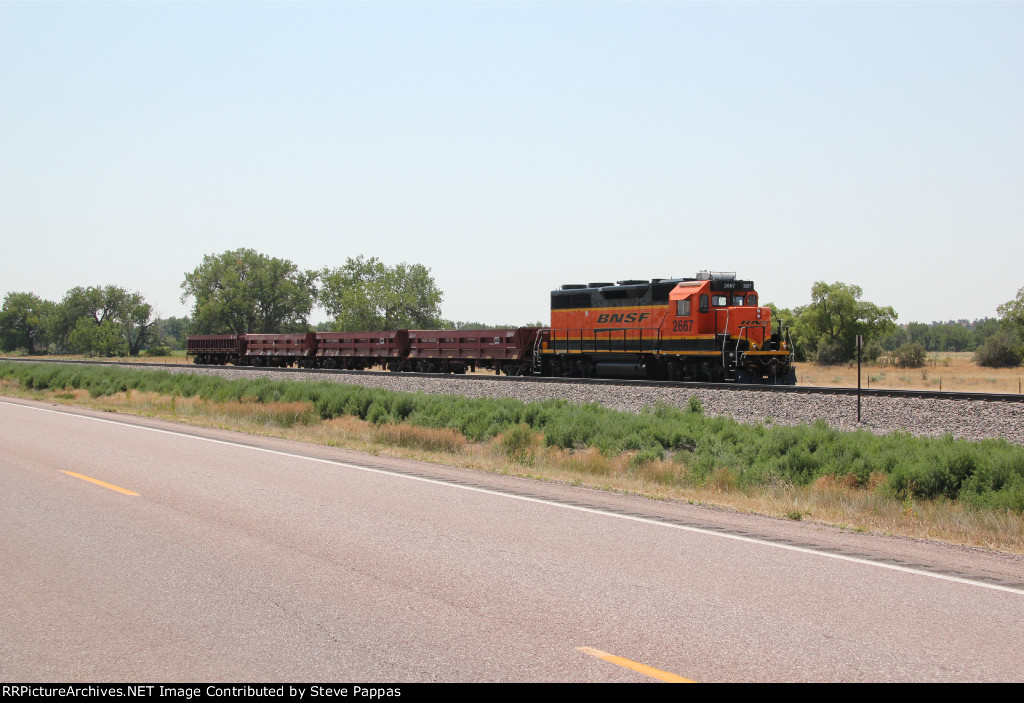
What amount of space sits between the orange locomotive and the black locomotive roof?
0.12ft

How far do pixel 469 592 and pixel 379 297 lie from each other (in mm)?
105739

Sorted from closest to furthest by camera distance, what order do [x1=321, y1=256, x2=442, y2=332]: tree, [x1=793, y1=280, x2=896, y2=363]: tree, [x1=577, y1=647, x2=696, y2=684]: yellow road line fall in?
→ [x1=577, y1=647, x2=696, y2=684]: yellow road line → [x1=793, y1=280, x2=896, y2=363]: tree → [x1=321, y1=256, x2=442, y2=332]: tree

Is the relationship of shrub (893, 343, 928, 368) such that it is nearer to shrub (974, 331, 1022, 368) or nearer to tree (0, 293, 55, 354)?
shrub (974, 331, 1022, 368)

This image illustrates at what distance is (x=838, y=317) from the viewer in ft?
247

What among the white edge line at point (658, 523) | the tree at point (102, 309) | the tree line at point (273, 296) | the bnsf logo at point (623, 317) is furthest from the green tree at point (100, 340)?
the white edge line at point (658, 523)

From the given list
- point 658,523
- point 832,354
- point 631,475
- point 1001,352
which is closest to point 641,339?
point 631,475

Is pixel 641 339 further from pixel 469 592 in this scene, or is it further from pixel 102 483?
pixel 469 592

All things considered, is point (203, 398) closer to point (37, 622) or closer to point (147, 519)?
point (147, 519)

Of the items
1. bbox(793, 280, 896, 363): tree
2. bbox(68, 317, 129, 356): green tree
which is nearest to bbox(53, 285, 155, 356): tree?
bbox(68, 317, 129, 356): green tree

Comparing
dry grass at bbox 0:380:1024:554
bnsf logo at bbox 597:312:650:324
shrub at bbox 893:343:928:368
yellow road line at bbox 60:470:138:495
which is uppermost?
bnsf logo at bbox 597:312:650:324

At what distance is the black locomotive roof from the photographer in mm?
31234

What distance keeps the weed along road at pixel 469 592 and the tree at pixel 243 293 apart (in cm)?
11610

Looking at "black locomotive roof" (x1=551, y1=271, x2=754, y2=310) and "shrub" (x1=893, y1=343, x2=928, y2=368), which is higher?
"black locomotive roof" (x1=551, y1=271, x2=754, y2=310)

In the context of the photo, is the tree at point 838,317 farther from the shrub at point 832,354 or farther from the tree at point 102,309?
the tree at point 102,309
